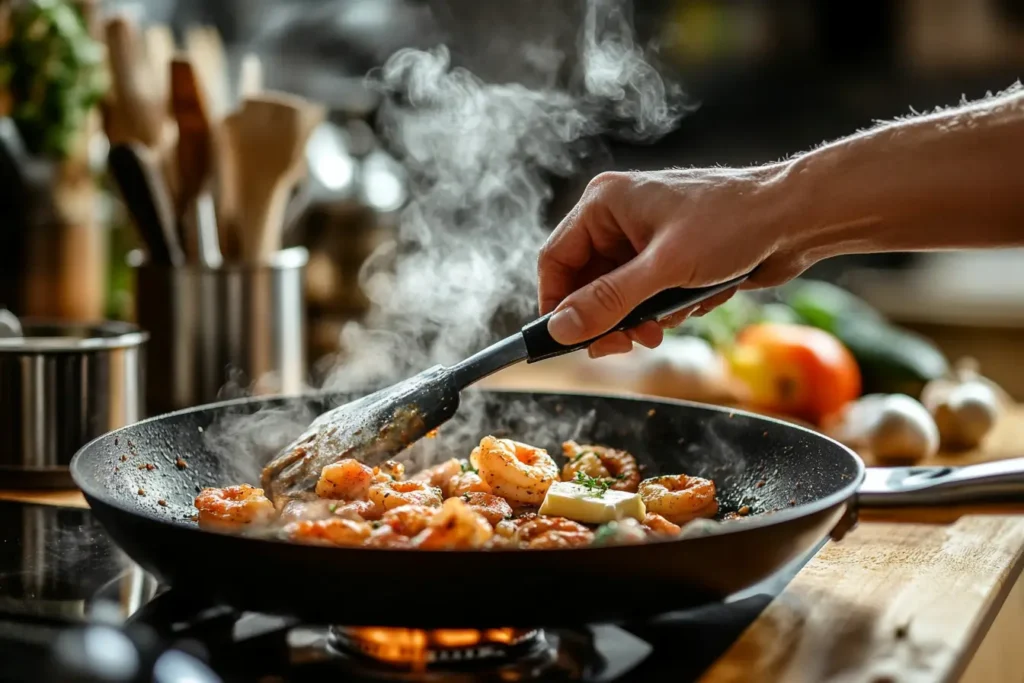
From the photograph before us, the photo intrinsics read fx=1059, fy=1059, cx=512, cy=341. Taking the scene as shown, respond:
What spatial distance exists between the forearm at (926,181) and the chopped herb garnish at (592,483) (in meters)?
0.40

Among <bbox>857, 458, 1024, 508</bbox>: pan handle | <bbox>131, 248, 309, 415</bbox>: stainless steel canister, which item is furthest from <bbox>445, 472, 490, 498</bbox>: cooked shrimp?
<bbox>131, 248, 309, 415</bbox>: stainless steel canister

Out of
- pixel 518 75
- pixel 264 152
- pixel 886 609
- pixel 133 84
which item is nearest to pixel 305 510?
pixel 886 609

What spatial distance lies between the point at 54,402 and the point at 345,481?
1.82ft

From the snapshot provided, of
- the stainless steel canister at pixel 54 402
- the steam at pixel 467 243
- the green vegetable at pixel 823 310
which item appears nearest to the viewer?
the stainless steel canister at pixel 54 402

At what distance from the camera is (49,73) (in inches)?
85.4

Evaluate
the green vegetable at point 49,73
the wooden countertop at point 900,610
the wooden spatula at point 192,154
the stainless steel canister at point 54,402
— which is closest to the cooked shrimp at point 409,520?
the wooden countertop at point 900,610

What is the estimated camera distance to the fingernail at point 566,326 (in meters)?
1.26

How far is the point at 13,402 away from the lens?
1.59 metres

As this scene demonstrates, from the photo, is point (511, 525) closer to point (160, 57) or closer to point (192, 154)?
point (192, 154)

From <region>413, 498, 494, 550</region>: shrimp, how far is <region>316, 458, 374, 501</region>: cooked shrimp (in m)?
0.33

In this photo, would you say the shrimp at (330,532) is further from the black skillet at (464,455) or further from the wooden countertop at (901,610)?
the wooden countertop at (901,610)

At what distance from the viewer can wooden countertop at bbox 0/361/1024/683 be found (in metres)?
1.01

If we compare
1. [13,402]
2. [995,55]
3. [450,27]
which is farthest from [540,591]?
[995,55]

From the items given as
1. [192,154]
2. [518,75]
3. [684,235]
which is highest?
[518,75]
